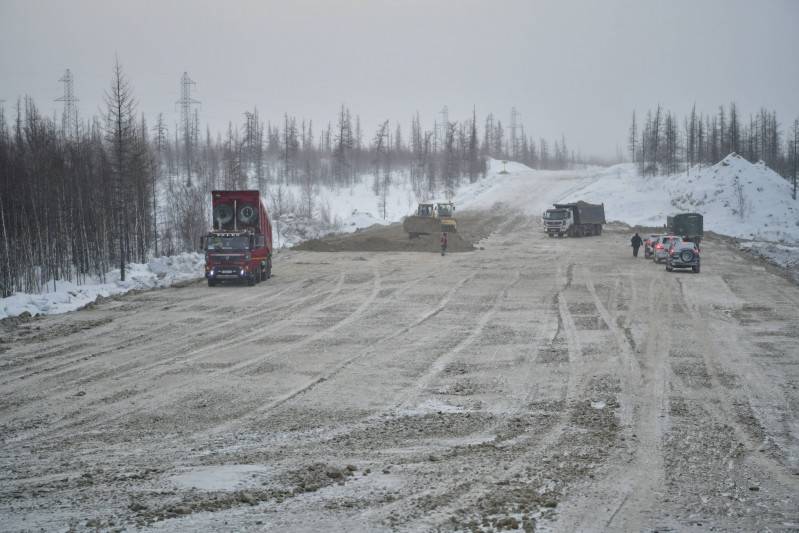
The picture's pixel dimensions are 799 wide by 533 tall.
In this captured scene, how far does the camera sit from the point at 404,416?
12.8 metres

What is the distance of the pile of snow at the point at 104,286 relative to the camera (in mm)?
25281

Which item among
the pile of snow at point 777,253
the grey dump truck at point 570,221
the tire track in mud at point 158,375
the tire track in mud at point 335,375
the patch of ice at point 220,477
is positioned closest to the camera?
the patch of ice at point 220,477

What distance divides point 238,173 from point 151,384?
5245cm

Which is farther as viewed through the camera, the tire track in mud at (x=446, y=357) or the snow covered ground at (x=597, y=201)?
the snow covered ground at (x=597, y=201)

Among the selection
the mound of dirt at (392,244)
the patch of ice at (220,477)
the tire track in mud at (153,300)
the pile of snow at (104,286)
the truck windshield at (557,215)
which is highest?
the truck windshield at (557,215)

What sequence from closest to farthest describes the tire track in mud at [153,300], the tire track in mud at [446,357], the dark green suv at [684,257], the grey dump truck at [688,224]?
the tire track in mud at [446,357] → the tire track in mud at [153,300] → the dark green suv at [684,257] → the grey dump truck at [688,224]

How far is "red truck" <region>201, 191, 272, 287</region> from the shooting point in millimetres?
31766

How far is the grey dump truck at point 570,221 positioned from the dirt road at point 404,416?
3372 centimetres

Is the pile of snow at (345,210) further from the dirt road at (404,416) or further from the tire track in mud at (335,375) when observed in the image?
the dirt road at (404,416)

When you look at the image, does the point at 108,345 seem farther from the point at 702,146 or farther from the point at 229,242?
the point at 702,146

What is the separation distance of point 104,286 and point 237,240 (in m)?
6.14

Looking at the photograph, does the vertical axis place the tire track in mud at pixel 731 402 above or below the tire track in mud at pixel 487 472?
below

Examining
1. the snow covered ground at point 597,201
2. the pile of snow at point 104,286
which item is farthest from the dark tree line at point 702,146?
the pile of snow at point 104,286

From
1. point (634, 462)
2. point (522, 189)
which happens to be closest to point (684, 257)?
point (634, 462)
